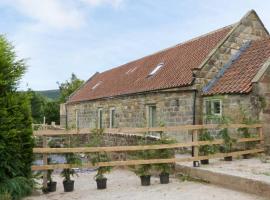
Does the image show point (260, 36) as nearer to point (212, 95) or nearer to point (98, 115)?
point (212, 95)

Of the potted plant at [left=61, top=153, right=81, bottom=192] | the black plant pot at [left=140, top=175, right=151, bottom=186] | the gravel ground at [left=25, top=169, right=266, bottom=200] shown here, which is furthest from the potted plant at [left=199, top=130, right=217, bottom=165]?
the potted plant at [left=61, top=153, right=81, bottom=192]

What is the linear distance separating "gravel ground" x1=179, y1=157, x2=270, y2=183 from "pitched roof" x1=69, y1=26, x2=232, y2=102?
4989 mm

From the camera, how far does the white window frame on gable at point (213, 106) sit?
14547 millimetres

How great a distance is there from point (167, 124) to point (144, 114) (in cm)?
188

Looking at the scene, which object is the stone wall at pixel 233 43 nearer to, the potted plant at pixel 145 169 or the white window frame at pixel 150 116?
the white window frame at pixel 150 116

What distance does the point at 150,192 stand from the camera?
27.1 feet

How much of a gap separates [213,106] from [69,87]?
1266 inches

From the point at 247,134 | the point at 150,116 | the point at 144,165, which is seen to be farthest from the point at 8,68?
the point at 150,116

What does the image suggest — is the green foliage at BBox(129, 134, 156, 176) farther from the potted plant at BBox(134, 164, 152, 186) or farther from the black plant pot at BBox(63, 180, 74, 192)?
the black plant pot at BBox(63, 180, 74, 192)

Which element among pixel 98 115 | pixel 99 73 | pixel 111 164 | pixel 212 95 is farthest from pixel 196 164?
pixel 99 73

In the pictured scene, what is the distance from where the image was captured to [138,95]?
1880 centimetres

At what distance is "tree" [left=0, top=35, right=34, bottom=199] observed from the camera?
752 cm

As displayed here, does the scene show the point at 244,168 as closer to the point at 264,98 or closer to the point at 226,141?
the point at 226,141

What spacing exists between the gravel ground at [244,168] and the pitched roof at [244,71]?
3192 mm
